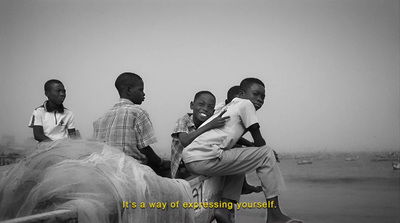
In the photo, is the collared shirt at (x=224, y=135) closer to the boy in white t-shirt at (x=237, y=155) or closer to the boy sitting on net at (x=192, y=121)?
the boy in white t-shirt at (x=237, y=155)

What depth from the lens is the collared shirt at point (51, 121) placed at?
386 centimetres

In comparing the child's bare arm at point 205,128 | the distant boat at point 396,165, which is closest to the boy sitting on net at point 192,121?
the child's bare arm at point 205,128

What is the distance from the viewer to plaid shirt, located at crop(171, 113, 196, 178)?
128 inches

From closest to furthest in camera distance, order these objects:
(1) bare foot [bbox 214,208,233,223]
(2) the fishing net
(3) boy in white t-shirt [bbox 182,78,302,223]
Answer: (2) the fishing net → (3) boy in white t-shirt [bbox 182,78,302,223] → (1) bare foot [bbox 214,208,233,223]

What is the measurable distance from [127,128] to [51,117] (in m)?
1.37

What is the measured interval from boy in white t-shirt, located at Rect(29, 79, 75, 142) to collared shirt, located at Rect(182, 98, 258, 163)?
67.3 inches

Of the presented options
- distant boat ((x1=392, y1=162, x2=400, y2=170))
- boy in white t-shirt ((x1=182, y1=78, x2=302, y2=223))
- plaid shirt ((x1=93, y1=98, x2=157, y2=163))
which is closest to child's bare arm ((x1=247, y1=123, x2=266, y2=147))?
boy in white t-shirt ((x1=182, y1=78, x2=302, y2=223))

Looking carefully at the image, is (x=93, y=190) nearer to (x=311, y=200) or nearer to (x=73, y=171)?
(x=73, y=171)

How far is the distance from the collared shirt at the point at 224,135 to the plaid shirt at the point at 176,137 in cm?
43

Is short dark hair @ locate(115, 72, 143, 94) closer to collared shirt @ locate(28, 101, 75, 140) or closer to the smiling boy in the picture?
the smiling boy

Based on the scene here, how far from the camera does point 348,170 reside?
2570 cm

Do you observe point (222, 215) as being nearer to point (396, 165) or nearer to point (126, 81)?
point (126, 81)
